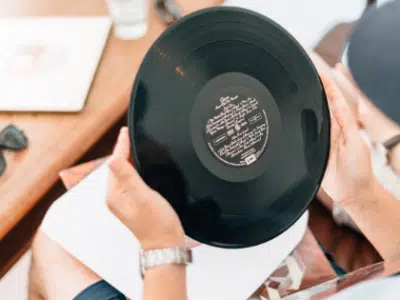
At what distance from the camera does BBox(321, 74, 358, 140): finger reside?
57 cm

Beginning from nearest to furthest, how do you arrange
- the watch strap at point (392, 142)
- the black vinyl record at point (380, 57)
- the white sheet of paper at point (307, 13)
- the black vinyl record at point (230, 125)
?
1. the black vinyl record at point (380, 57)
2. the black vinyl record at point (230, 125)
3. the watch strap at point (392, 142)
4. the white sheet of paper at point (307, 13)

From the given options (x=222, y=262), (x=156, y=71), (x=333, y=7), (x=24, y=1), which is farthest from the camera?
(x=333, y=7)

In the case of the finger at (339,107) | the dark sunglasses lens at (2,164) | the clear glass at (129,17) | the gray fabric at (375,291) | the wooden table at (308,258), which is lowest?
the wooden table at (308,258)

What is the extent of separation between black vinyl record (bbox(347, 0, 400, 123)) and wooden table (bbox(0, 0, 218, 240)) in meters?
0.40

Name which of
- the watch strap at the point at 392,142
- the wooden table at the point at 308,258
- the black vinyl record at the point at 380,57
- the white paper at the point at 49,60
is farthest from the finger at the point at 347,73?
the white paper at the point at 49,60

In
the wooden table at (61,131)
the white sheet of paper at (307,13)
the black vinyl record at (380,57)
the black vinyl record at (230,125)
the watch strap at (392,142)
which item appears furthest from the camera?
the white sheet of paper at (307,13)

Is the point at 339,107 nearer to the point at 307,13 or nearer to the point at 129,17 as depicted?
Answer: the point at 129,17

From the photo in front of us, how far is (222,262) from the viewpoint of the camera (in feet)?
1.88

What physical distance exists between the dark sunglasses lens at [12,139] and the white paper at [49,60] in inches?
1.6

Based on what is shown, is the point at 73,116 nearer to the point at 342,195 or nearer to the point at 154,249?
the point at 154,249

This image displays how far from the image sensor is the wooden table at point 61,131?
0.56 metres

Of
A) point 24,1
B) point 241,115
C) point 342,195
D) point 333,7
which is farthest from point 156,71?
point 333,7

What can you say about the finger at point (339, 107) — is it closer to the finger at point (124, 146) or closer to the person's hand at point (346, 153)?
the person's hand at point (346, 153)

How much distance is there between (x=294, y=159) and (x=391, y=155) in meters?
0.24
